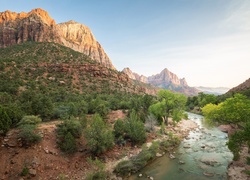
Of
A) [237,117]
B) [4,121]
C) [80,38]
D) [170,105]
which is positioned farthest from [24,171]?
[80,38]

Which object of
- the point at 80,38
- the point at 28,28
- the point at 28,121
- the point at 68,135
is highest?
the point at 80,38

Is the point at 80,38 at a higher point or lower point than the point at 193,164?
higher

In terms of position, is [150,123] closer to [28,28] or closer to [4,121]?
[4,121]

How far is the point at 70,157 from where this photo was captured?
68.8ft

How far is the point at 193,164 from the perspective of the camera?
21.8 m

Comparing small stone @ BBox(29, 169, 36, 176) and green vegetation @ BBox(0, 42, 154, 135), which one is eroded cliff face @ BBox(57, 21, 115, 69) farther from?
small stone @ BBox(29, 169, 36, 176)

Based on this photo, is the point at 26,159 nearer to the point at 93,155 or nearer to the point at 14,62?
the point at 93,155

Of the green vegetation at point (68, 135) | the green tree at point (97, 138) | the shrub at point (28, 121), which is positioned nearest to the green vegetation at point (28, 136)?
the shrub at point (28, 121)

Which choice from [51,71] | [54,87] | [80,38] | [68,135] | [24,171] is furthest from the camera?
[80,38]

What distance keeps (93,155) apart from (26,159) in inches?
315

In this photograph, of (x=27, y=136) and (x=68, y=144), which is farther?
(x=68, y=144)

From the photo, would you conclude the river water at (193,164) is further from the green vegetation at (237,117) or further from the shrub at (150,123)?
the shrub at (150,123)

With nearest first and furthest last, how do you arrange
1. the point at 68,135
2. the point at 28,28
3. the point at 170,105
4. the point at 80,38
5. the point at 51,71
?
the point at 68,135 < the point at 170,105 < the point at 51,71 < the point at 28,28 < the point at 80,38

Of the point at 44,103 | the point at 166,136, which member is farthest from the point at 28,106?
the point at 166,136
